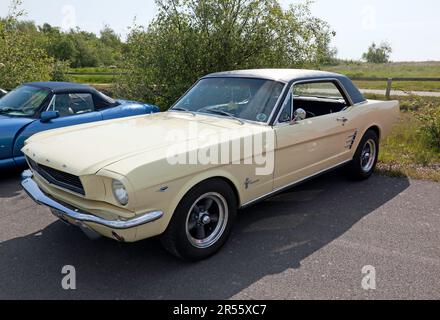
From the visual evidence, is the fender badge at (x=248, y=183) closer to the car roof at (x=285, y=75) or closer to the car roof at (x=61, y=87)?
the car roof at (x=285, y=75)

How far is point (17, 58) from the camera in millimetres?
10695

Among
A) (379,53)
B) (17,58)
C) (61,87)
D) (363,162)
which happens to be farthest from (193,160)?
(379,53)

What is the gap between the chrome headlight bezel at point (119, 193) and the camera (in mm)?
2545

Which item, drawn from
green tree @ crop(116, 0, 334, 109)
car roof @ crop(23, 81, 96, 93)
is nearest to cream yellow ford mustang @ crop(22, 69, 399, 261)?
car roof @ crop(23, 81, 96, 93)

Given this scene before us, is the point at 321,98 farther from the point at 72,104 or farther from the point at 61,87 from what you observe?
the point at 61,87

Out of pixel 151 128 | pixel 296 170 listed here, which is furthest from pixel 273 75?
pixel 151 128

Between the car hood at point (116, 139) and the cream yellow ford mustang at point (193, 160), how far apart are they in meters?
0.01

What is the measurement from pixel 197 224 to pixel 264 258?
2.24 ft

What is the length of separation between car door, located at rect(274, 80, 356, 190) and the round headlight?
1638 millimetres

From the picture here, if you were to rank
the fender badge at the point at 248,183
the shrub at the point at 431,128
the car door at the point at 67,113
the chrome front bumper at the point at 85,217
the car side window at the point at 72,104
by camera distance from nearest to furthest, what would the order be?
the chrome front bumper at the point at 85,217, the fender badge at the point at 248,183, the car door at the point at 67,113, the car side window at the point at 72,104, the shrub at the point at 431,128

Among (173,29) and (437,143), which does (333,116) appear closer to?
(437,143)

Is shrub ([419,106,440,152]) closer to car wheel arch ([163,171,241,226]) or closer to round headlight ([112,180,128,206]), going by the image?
car wheel arch ([163,171,241,226])

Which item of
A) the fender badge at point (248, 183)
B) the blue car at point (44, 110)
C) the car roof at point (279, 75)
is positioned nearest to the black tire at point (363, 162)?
the car roof at point (279, 75)

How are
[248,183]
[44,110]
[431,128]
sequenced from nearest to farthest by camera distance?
[248,183]
[44,110]
[431,128]
